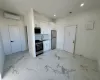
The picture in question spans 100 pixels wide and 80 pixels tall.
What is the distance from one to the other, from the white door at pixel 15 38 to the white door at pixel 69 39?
143 inches

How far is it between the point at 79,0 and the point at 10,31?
4.24m

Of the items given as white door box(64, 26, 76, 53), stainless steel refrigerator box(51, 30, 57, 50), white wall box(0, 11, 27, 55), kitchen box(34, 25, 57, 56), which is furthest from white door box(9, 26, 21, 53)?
white door box(64, 26, 76, 53)

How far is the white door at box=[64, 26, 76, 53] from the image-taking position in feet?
13.5

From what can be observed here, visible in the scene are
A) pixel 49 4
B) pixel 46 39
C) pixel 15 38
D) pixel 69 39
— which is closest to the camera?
pixel 49 4

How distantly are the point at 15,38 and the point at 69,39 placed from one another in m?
Answer: 3.95

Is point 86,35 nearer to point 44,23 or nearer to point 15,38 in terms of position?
point 44,23

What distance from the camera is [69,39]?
438 cm

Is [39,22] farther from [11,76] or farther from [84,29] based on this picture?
[11,76]

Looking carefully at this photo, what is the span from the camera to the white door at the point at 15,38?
3.97 meters

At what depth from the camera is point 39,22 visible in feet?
13.1

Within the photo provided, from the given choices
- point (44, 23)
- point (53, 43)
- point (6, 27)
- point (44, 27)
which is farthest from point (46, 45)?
point (6, 27)

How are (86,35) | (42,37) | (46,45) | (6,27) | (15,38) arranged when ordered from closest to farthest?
(86,35), (6,27), (15,38), (46,45), (42,37)

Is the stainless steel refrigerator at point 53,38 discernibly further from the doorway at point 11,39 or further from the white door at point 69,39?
the doorway at point 11,39

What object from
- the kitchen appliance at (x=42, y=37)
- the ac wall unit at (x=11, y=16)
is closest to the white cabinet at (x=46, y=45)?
the kitchen appliance at (x=42, y=37)
